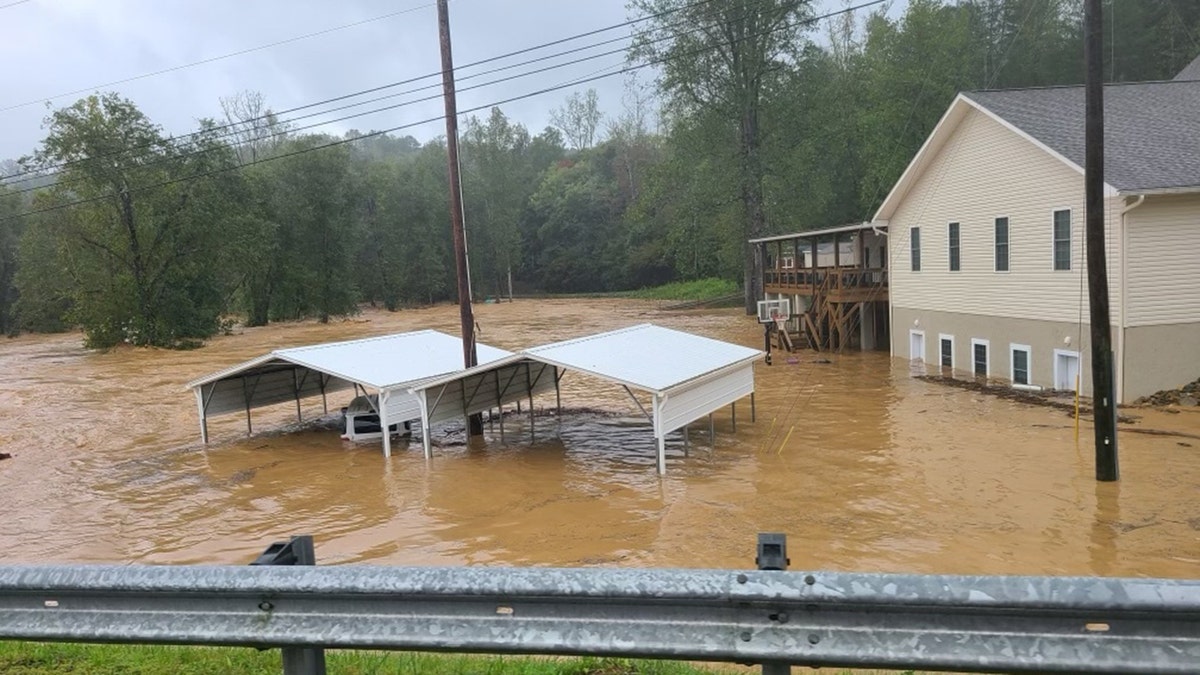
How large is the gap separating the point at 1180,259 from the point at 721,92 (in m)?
30.5

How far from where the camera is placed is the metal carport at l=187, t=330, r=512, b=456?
58.2ft

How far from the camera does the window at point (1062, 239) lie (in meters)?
19.8

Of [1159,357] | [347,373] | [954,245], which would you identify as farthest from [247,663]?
[954,245]

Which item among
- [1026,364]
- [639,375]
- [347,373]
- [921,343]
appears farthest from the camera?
[921,343]

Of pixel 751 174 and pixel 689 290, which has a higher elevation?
pixel 751 174

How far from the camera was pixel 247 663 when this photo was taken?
425cm

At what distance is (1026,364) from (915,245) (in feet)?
22.4

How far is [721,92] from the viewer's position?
45719mm

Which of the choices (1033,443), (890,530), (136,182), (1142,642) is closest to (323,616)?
(1142,642)

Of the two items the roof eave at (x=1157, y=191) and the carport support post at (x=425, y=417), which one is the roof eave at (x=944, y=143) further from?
the carport support post at (x=425, y=417)

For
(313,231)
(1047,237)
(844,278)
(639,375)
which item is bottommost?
(639,375)

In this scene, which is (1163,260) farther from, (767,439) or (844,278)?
(844,278)

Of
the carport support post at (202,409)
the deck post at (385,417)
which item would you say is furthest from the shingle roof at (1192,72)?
the carport support post at (202,409)

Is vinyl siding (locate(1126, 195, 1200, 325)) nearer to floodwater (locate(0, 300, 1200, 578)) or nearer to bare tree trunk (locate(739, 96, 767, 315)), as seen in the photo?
floodwater (locate(0, 300, 1200, 578))
